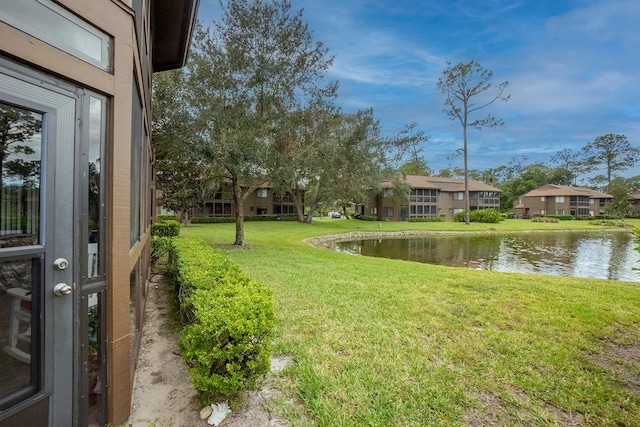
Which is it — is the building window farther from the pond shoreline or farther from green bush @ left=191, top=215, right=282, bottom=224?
green bush @ left=191, top=215, right=282, bottom=224

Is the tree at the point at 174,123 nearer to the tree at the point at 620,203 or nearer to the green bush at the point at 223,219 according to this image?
the green bush at the point at 223,219

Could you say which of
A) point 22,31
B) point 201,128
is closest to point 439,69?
point 201,128

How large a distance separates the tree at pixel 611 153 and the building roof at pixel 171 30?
257 feet

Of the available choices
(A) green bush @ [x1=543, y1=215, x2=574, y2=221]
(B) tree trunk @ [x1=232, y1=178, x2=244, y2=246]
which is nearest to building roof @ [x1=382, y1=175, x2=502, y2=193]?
(A) green bush @ [x1=543, y1=215, x2=574, y2=221]

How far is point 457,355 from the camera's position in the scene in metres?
3.57

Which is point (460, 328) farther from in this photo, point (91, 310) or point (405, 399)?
point (91, 310)

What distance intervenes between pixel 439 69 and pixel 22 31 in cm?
3928

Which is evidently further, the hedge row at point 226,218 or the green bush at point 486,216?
the green bush at point 486,216

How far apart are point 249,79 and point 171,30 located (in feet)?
16.8

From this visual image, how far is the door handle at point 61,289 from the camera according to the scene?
181 centimetres

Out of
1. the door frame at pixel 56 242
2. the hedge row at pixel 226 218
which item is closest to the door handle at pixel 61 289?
the door frame at pixel 56 242

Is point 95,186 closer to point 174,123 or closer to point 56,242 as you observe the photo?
point 56,242

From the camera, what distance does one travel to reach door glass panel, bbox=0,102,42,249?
1.61 meters

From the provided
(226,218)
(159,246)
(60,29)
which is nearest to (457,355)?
(60,29)
